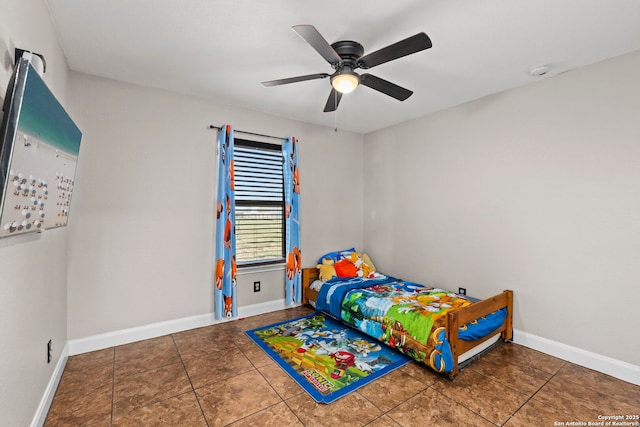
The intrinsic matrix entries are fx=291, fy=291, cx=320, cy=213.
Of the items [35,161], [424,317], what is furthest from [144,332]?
[424,317]

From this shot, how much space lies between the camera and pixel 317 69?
2533 millimetres

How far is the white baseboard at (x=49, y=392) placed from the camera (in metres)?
1.70

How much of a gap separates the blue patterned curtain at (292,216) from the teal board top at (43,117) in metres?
2.28

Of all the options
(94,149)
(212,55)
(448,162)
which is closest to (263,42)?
(212,55)

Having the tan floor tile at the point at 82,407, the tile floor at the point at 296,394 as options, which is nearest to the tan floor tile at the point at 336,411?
the tile floor at the point at 296,394

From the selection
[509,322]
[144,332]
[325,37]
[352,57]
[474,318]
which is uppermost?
[325,37]

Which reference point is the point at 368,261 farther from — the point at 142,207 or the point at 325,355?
the point at 142,207

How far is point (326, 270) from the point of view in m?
3.88

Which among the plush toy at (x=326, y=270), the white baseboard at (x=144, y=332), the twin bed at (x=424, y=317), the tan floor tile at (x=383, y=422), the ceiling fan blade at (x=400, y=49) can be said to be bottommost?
the tan floor tile at (x=383, y=422)

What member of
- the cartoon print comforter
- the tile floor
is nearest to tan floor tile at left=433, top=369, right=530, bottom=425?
the tile floor

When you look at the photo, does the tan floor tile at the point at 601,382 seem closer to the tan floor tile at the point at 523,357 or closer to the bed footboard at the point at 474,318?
the tan floor tile at the point at 523,357

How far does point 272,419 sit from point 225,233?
1.93 meters

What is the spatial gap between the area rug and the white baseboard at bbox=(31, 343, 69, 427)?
4.87 feet

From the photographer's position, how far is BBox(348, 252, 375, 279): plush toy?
388cm
